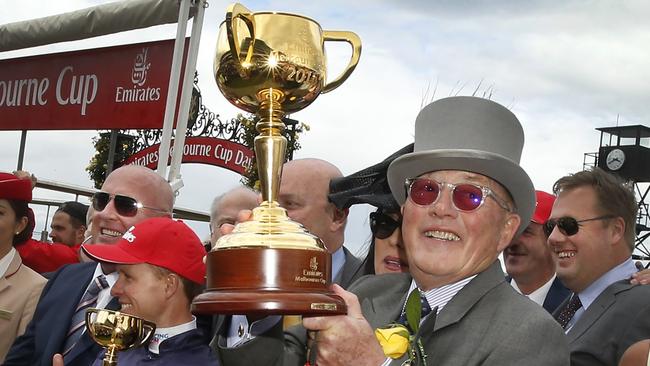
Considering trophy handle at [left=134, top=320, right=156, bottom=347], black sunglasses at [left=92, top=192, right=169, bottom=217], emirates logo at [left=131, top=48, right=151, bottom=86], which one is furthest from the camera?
emirates logo at [left=131, top=48, right=151, bottom=86]

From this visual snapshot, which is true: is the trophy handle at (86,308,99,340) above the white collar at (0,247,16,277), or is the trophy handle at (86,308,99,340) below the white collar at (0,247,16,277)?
below

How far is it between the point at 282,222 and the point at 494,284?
2.40 ft

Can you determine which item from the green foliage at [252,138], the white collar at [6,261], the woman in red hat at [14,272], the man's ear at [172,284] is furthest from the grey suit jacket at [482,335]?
the green foliage at [252,138]

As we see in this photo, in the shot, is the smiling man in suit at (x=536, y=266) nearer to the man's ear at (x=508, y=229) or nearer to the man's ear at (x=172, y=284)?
the man's ear at (x=172, y=284)

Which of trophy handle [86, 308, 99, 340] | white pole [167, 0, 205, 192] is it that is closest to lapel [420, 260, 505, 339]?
trophy handle [86, 308, 99, 340]

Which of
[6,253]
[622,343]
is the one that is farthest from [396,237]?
[6,253]

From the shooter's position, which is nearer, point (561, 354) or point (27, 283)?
point (561, 354)

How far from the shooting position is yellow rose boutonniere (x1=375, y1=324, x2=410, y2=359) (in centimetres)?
243

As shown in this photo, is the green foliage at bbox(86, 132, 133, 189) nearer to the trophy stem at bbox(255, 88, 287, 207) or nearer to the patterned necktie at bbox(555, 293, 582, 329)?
the patterned necktie at bbox(555, 293, 582, 329)

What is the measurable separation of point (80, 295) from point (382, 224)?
1.60 metres

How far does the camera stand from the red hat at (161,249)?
3.71 meters

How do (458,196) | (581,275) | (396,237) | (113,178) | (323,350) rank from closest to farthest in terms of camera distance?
1. (323,350)
2. (458,196)
3. (396,237)
4. (581,275)
5. (113,178)

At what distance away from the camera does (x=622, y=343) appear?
12.9 feet

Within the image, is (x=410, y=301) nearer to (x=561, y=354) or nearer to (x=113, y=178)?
(x=561, y=354)
